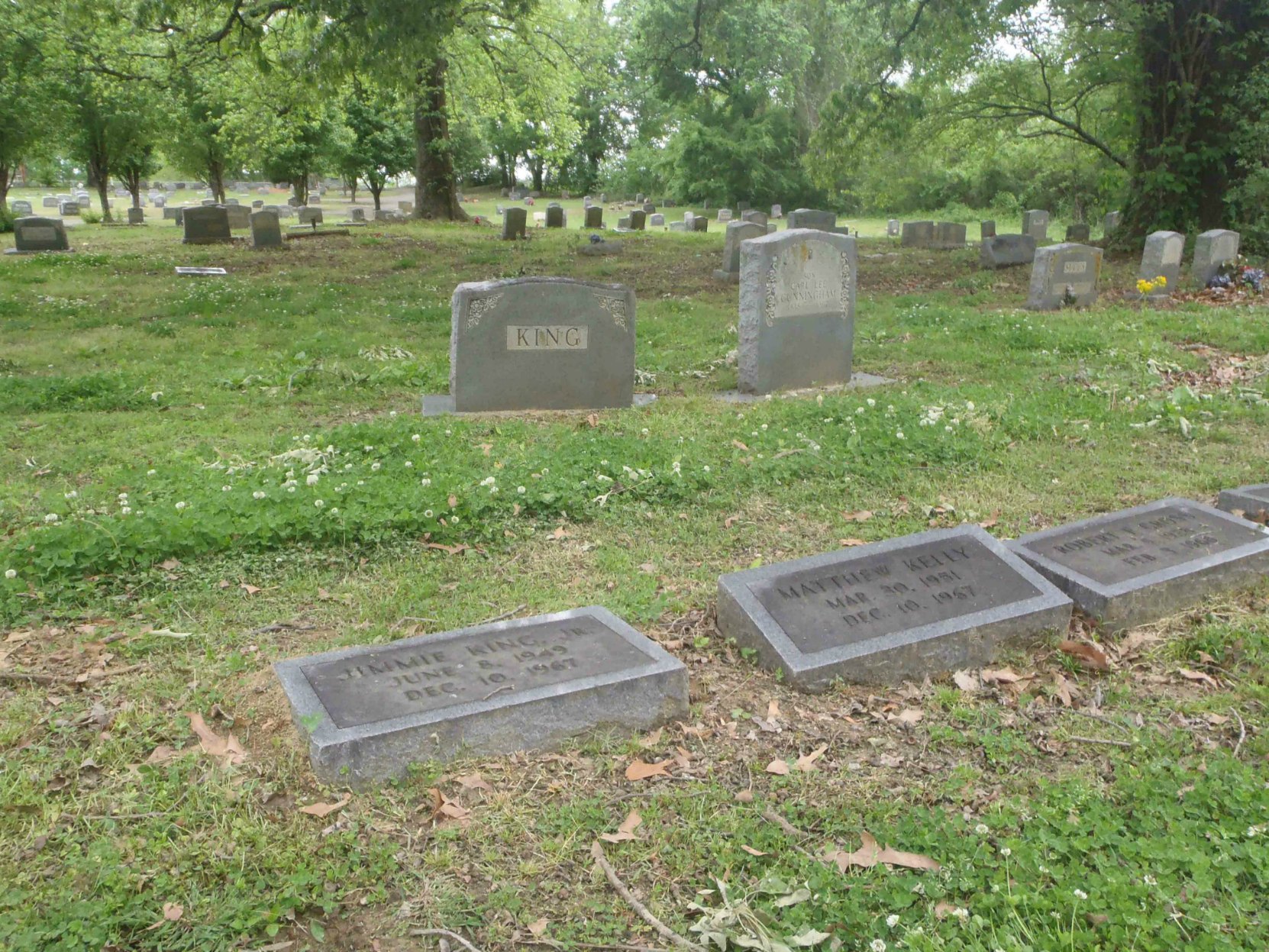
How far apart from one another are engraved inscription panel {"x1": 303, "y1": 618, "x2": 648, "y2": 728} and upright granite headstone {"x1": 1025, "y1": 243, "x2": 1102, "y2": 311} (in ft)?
37.8

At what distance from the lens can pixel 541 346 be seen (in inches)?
336

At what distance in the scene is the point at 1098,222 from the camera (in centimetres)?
3453

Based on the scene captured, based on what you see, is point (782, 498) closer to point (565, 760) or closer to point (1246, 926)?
point (565, 760)

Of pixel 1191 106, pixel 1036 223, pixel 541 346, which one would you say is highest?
pixel 1191 106

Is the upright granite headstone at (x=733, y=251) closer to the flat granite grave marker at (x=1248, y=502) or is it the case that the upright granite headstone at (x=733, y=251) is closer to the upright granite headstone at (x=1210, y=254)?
the upright granite headstone at (x=1210, y=254)

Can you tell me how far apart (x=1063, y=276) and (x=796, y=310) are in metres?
6.35

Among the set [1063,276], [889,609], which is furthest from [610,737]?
[1063,276]

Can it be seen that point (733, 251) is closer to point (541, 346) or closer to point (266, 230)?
point (541, 346)

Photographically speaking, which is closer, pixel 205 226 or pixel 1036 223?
pixel 205 226

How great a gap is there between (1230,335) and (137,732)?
457 inches

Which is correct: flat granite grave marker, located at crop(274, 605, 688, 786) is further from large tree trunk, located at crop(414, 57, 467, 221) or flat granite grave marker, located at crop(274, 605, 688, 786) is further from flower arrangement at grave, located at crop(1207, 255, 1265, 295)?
large tree trunk, located at crop(414, 57, 467, 221)

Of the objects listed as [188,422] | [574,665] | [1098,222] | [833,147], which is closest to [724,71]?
[1098,222]

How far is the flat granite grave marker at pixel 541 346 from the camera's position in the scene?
8320 mm

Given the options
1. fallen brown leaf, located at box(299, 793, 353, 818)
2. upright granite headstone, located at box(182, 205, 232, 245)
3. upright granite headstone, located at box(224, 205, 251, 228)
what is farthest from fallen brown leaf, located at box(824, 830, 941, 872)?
upright granite headstone, located at box(224, 205, 251, 228)
